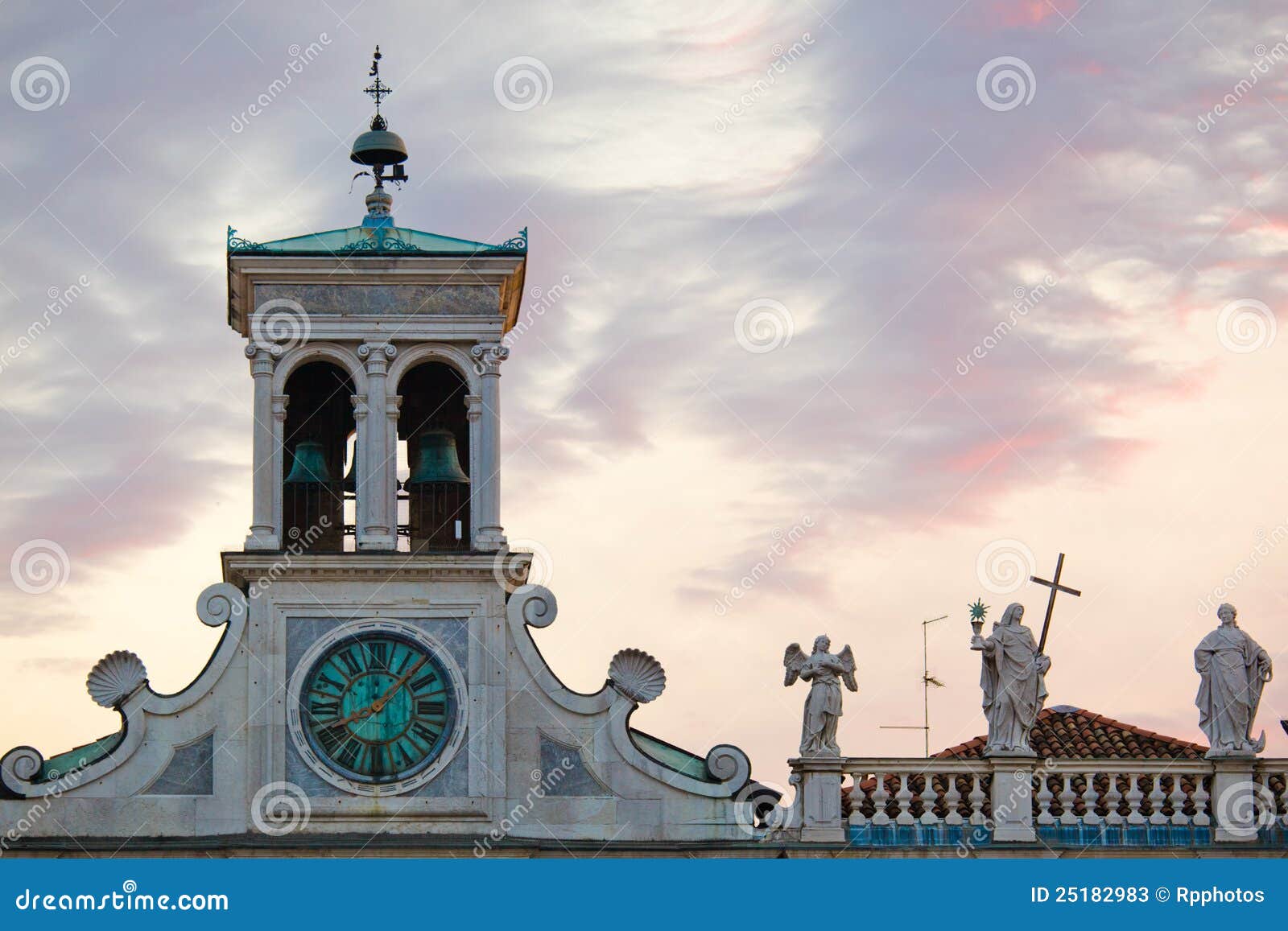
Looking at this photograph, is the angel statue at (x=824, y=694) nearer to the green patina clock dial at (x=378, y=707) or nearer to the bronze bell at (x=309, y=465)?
the green patina clock dial at (x=378, y=707)

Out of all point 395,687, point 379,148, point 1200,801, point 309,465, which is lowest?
point 1200,801

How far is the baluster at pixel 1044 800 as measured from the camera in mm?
35188

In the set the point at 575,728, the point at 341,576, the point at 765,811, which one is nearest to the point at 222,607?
the point at 341,576

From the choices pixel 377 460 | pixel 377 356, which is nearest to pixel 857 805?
pixel 377 460

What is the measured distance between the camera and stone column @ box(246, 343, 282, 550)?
118 feet

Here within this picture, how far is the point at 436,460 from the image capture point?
125 feet

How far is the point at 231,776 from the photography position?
34969 millimetres

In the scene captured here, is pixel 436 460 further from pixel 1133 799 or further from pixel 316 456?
pixel 1133 799

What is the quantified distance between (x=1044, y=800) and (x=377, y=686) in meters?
7.28

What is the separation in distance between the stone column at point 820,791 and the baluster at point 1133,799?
10.2ft

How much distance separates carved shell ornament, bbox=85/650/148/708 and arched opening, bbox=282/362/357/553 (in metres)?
2.55

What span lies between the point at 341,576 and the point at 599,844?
4.05 meters

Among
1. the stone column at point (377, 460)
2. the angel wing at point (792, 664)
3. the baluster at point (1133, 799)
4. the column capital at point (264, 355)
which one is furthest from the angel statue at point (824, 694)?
the column capital at point (264, 355)

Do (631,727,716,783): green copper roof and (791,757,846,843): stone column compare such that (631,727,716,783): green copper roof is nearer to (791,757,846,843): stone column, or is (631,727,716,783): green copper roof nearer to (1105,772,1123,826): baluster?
(791,757,846,843): stone column
